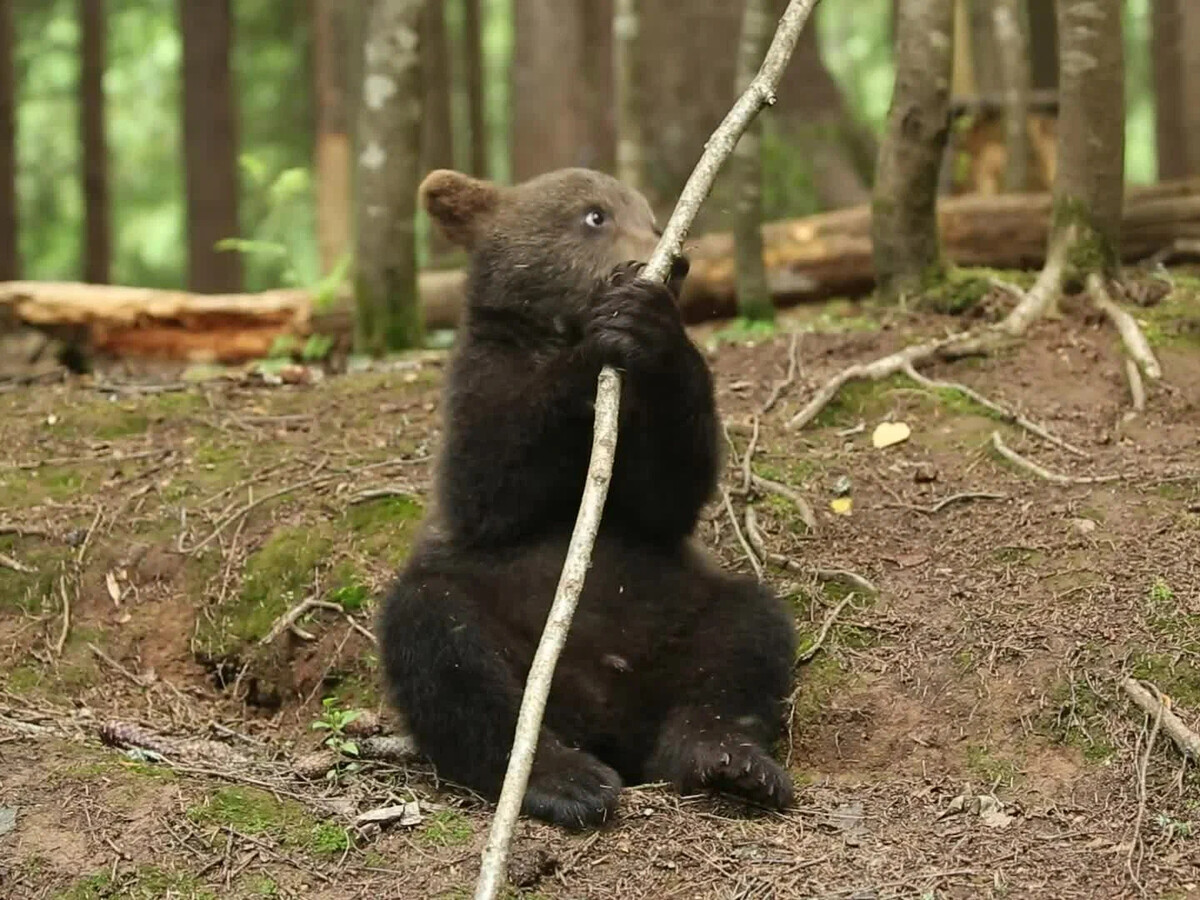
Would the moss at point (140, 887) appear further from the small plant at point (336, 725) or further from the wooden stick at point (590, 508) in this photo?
the small plant at point (336, 725)

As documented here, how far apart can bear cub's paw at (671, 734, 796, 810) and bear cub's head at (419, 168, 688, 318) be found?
1832 mm

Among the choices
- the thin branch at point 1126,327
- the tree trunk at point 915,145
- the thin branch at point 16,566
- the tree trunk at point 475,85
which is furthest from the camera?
the tree trunk at point 475,85

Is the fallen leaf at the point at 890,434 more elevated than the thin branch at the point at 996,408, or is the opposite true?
the thin branch at the point at 996,408

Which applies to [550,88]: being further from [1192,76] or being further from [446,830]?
[446,830]

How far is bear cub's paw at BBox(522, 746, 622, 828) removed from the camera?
431 cm

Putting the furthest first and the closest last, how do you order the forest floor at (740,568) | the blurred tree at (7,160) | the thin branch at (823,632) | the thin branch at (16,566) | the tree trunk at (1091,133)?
the blurred tree at (7,160) < the tree trunk at (1091,133) < the thin branch at (16,566) < the thin branch at (823,632) < the forest floor at (740,568)

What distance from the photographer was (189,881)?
404 centimetres

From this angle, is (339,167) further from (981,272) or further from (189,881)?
(189,881)

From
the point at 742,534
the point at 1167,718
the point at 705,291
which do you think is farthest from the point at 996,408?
the point at 705,291

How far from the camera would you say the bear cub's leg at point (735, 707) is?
4488 millimetres

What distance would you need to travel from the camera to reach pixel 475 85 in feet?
64.1

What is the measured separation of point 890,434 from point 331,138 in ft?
35.9

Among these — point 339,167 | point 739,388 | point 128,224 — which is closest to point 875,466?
point 739,388

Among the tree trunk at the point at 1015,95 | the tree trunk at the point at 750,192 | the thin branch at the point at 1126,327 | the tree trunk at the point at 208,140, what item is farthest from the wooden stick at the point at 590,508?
the tree trunk at the point at 208,140
